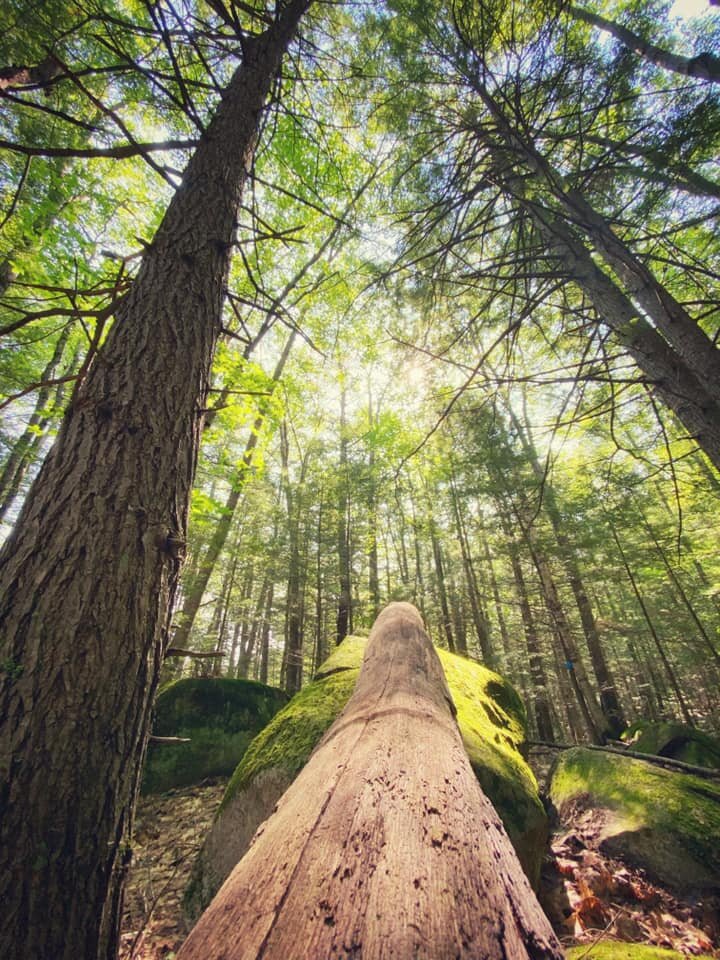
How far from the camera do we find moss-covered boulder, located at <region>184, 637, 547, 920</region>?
2.39 metres

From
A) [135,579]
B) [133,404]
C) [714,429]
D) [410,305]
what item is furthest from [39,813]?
[410,305]

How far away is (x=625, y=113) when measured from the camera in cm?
422

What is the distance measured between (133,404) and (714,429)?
14.1ft

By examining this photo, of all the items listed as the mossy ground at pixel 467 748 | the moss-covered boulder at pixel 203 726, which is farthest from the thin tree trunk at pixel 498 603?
the mossy ground at pixel 467 748

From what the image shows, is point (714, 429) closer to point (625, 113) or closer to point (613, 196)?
point (613, 196)

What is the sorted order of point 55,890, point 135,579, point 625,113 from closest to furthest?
point 55,890
point 135,579
point 625,113

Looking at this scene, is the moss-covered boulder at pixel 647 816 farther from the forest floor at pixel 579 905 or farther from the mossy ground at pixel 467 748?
the mossy ground at pixel 467 748

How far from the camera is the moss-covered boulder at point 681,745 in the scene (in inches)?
249

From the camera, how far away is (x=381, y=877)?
2.50ft

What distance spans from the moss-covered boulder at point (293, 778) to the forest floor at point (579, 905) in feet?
1.01

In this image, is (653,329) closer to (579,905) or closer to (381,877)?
(381,877)

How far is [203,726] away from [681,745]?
27.8 feet

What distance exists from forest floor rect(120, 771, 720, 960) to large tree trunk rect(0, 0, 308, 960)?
1264 millimetres

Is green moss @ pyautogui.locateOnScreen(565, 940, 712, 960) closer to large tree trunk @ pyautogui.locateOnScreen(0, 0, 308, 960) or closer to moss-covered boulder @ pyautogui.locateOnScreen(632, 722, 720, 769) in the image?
large tree trunk @ pyautogui.locateOnScreen(0, 0, 308, 960)
